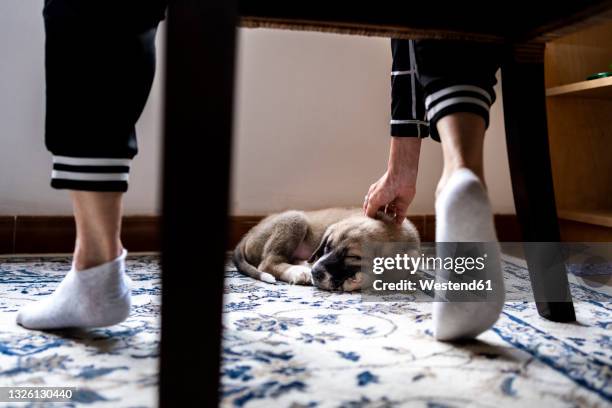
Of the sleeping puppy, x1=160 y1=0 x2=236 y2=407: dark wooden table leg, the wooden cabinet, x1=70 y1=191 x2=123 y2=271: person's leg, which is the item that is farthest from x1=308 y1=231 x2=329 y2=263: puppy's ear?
x1=160 y1=0 x2=236 y2=407: dark wooden table leg

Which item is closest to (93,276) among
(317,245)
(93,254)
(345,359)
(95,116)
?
(93,254)

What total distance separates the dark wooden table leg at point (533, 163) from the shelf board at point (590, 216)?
30.2 inches

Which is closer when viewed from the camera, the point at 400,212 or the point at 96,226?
the point at 96,226

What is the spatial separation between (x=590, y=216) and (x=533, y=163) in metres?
0.88

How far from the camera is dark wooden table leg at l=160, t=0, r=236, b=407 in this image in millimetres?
467

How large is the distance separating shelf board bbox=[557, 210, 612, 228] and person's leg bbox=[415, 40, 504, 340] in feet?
3.25

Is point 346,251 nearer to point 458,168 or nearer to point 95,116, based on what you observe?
point 458,168

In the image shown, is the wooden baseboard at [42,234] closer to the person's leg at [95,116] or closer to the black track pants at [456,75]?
the person's leg at [95,116]

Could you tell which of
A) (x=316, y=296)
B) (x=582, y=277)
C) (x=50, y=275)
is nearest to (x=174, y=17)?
(x=316, y=296)

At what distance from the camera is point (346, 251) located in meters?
1.49

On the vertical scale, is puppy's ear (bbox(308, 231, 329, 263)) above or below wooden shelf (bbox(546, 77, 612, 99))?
below

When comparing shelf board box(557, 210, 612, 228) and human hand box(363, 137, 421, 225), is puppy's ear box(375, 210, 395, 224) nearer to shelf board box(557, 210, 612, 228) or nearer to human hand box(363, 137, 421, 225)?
human hand box(363, 137, 421, 225)

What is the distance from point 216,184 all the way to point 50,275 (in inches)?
47.0

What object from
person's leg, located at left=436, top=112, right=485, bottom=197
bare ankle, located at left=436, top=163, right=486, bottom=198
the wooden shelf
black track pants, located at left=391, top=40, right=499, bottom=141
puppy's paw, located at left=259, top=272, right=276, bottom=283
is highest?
the wooden shelf
